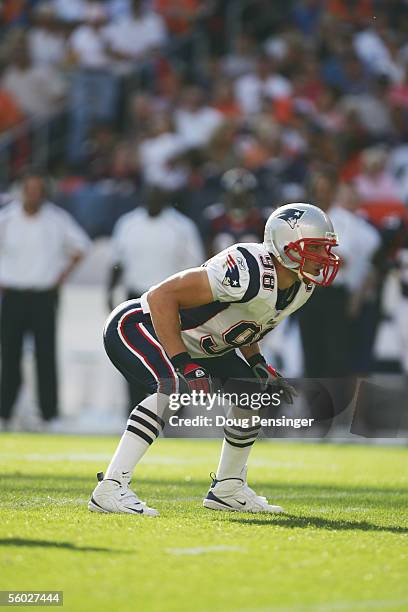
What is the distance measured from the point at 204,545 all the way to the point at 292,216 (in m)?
1.66

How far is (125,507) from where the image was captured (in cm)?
532

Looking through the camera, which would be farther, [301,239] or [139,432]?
[301,239]

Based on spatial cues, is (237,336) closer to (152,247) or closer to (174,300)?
(174,300)

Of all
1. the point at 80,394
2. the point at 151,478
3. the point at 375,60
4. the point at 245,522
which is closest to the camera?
the point at 245,522

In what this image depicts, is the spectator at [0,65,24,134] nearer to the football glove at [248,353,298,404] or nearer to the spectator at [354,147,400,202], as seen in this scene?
the spectator at [354,147,400,202]

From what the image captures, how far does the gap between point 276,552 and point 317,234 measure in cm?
161

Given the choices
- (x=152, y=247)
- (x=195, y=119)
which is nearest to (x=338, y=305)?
(x=152, y=247)

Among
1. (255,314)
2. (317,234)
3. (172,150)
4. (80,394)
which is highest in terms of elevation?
(172,150)

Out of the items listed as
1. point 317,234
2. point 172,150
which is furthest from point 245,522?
point 172,150

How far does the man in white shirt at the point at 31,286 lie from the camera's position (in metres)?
10.9

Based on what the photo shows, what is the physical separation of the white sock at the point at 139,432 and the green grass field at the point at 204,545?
255 mm

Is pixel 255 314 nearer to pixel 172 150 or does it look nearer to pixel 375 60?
pixel 172 150

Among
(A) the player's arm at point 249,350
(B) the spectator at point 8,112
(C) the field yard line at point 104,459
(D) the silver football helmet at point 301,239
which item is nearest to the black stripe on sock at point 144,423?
(A) the player's arm at point 249,350

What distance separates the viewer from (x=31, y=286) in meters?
11.0
